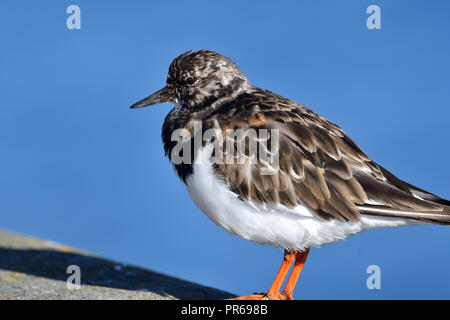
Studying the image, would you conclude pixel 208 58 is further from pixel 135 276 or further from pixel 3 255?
pixel 3 255

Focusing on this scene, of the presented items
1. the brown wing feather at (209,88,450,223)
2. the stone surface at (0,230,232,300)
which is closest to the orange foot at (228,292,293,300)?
the stone surface at (0,230,232,300)

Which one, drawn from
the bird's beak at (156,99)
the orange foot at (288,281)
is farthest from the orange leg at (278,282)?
the bird's beak at (156,99)

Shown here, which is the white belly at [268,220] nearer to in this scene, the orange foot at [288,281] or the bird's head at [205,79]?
the orange foot at [288,281]

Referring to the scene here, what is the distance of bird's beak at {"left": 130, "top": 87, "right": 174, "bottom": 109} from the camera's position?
25.2 feet

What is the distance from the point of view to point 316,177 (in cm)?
655

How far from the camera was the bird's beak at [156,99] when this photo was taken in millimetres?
7695

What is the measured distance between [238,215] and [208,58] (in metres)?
2.24

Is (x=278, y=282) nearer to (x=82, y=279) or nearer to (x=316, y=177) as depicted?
(x=316, y=177)

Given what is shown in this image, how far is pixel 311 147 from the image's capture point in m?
6.69

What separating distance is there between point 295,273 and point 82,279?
138 inches

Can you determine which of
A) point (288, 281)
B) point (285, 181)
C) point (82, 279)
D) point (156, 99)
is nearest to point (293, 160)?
point (285, 181)

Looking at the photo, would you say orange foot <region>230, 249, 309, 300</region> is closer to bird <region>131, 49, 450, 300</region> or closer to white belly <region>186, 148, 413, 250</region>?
bird <region>131, 49, 450, 300</region>

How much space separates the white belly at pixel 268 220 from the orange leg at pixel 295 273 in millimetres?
846
